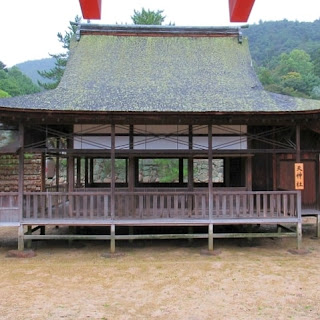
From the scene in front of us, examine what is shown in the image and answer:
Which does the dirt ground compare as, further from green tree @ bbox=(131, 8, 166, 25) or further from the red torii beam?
green tree @ bbox=(131, 8, 166, 25)

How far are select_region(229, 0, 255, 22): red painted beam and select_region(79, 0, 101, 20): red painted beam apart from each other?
1.16 metres

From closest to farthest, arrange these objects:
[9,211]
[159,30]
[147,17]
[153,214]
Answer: [9,211] < [153,214] < [159,30] < [147,17]

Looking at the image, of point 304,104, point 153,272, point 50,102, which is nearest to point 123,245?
point 153,272

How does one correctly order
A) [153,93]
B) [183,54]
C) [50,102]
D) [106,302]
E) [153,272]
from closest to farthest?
[106,302], [153,272], [50,102], [153,93], [183,54]

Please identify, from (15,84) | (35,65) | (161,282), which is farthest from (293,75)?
(35,65)

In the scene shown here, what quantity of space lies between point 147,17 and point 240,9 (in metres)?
32.2

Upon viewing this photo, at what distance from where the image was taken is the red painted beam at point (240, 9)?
290 centimetres

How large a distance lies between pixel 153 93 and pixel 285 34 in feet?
271

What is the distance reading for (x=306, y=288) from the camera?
302 inches

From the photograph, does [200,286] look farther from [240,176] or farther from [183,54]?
[183,54]

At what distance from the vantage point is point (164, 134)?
11.9 meters

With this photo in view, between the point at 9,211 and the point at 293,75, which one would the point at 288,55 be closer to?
the point at 293,75

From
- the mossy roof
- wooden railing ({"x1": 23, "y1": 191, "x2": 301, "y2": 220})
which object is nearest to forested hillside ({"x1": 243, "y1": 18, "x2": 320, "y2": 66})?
the mossy roof

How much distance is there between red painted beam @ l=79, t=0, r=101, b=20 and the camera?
2863mm
